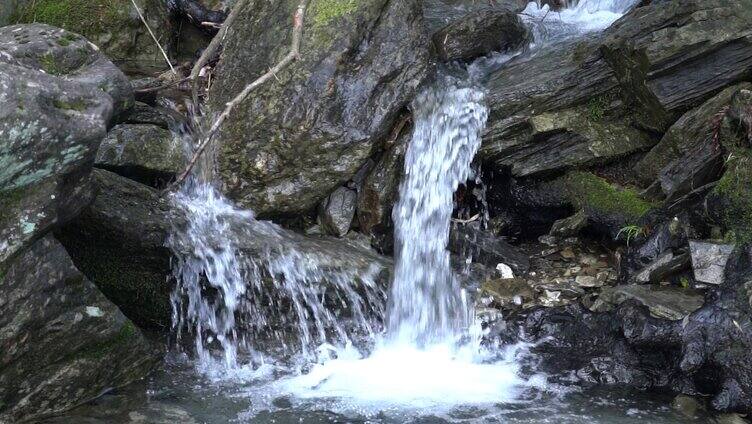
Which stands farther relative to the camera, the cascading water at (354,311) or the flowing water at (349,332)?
the cascading water at (354,311)

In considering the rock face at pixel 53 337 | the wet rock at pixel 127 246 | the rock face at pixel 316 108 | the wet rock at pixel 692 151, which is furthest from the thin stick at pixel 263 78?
the wet rock at pixel 692 151

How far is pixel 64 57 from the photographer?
5.77m

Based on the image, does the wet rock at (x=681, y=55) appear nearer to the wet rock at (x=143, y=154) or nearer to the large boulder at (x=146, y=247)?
the large boulder at (x=146, y=247)

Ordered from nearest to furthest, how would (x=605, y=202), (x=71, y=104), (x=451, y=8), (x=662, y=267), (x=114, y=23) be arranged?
(x=71, y=104)
(x=662, y=267)
(x=605, y=202)
(x=114, y=23)
(x=451, y=8)

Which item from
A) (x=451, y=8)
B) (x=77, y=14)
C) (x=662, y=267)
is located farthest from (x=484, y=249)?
(x=77, y=14)

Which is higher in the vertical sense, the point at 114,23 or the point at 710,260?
the point at 114,23

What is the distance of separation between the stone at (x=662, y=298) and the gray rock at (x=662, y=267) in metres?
0.11

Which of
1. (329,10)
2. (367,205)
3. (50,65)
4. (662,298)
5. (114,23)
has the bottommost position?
(662,298)

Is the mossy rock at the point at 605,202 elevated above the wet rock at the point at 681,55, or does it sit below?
below

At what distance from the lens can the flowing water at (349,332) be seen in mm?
5992

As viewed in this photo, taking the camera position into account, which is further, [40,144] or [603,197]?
[603,197]

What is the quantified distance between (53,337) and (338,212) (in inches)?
124

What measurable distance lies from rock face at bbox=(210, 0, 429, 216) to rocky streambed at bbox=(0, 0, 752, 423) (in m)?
0.02

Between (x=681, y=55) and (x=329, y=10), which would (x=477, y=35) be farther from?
(x=681, y=55)
